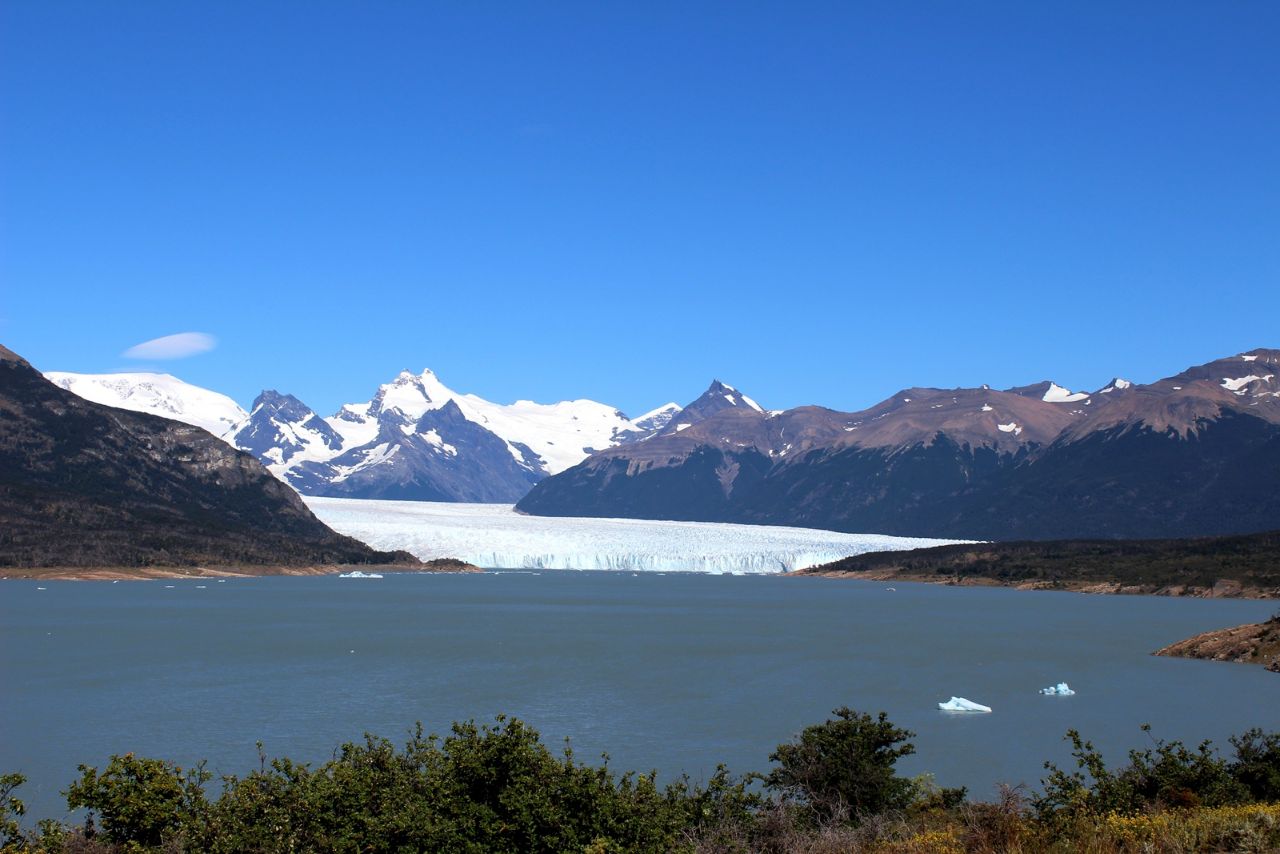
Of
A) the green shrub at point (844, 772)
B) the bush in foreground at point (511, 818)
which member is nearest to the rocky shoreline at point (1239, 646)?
A: the green shrub at point (844, 772)

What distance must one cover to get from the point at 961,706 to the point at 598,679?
19.0 m

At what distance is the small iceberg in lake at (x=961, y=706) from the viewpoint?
54969 mm

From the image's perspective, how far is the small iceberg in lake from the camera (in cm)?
5497

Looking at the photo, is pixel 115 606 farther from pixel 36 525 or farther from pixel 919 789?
pixel 919 789

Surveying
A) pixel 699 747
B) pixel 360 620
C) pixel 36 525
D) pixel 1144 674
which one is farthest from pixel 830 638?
pixel 36 525

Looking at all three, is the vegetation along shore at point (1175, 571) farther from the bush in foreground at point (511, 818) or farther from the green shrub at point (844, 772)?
the bush in foreground at point (511, 818)

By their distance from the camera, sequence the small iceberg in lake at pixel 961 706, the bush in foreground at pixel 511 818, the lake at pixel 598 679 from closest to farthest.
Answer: the bush in foreground at pixel 511 818 → the lake at pixel 598 679 → the small iceberg in lake at pixel 961 706

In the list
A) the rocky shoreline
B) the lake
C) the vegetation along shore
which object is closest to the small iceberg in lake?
Result: the lake

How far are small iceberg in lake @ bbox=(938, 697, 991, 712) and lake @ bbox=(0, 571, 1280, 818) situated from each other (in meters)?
0.82

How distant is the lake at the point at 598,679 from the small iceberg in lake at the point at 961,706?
82cm

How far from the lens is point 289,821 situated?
2033 cm

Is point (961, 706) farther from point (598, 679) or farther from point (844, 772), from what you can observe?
point (844, 772)

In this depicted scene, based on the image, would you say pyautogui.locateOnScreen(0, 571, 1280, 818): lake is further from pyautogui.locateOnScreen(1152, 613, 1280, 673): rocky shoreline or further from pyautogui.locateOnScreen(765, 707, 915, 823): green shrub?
pyautogui.locateOnScreen(765, 707, 915, 823): green shrub

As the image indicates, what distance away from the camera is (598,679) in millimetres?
63812
